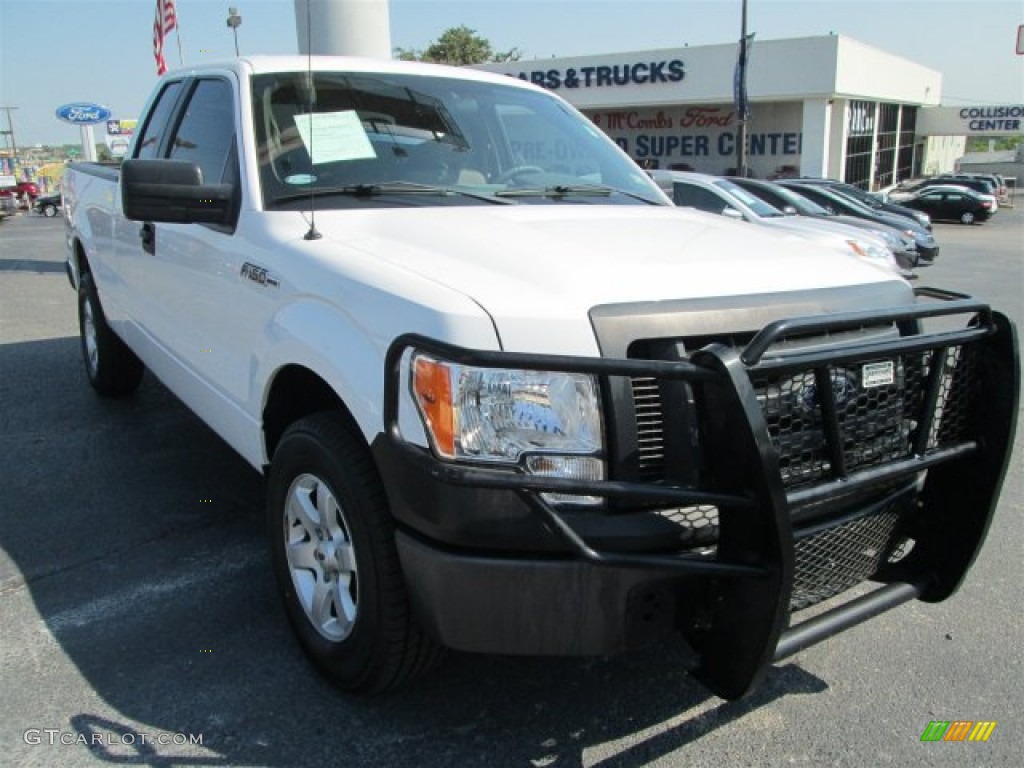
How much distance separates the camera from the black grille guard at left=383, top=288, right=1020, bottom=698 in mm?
Result: 1963

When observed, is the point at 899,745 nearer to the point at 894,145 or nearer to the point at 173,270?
the point at 173,270

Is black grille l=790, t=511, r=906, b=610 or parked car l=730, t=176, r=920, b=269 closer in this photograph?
black grille l=790, t=511, r=906, b=610

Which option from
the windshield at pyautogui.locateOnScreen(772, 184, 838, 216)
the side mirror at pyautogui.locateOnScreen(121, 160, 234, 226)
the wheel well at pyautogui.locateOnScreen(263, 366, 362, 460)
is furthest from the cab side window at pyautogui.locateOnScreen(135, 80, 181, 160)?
the windshield at pyautogui.locateOnScreen(772, 184, 838, 216)

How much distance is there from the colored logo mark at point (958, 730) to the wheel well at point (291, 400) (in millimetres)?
2008

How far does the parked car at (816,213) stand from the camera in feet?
42.2

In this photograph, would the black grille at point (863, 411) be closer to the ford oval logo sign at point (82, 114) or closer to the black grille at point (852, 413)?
the black grille at point (852, 413)

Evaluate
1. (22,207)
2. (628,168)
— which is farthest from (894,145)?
(628,168)

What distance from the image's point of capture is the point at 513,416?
208 centimetres

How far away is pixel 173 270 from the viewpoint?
382 cm

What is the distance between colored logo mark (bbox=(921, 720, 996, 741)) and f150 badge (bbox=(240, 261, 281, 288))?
7.83 ft

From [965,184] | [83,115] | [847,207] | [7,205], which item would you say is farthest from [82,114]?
[965,184]

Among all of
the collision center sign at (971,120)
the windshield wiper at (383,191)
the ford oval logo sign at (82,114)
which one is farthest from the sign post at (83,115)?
the collision center sign at (971,120)

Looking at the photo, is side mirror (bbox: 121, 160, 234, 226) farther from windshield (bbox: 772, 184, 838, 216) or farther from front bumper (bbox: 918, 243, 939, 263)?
front bumper (bbox: 918, 243, 939, 263)

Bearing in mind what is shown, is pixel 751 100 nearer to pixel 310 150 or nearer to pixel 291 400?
pixel 310 150
